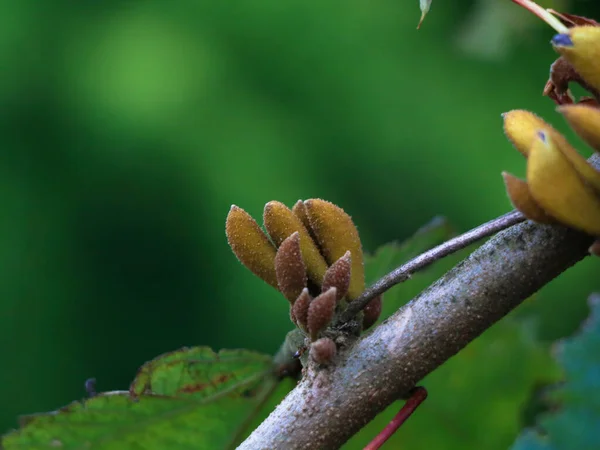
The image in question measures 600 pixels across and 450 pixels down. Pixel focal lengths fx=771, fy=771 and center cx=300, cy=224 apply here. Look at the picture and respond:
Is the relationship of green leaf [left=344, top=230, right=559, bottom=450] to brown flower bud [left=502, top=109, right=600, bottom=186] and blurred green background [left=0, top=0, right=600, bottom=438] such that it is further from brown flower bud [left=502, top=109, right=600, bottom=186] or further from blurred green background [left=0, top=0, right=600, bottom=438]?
blurred green background [left=0, top=0, right=600, bottom=438]

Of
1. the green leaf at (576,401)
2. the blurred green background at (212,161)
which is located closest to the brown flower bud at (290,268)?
the green leaf at (576,401)

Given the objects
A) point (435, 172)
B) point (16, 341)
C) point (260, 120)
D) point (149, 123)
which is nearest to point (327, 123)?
point (260, 120)

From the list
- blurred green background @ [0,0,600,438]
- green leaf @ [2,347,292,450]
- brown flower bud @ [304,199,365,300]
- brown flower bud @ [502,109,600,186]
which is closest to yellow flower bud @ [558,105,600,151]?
brown flower bud @ [502,109,600,186]

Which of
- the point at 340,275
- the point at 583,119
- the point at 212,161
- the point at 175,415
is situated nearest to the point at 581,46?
the point at 583,119

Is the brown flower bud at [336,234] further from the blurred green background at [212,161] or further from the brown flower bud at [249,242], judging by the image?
the blurred green background at [212,161]

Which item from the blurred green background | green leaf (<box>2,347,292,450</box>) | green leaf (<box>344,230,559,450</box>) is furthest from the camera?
the blurred green background
